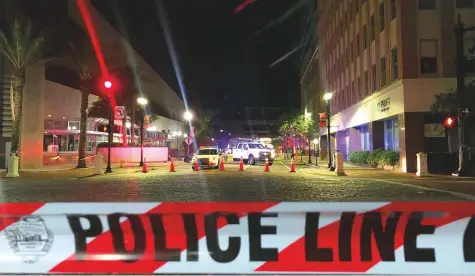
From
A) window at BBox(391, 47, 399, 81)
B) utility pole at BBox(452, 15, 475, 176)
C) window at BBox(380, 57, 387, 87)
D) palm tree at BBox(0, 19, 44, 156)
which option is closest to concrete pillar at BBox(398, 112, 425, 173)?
utility pole at BBox(452, 15, 475, 176)

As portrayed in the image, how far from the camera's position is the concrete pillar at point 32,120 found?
95.0ft

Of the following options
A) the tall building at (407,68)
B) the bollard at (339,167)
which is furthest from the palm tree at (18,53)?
the tall building at (407,68)

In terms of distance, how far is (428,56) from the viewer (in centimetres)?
2433

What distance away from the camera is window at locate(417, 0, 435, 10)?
24328mm

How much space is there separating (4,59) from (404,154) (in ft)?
80.9

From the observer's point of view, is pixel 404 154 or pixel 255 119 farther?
pixel 255 119

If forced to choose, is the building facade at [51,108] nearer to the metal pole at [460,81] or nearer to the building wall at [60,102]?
the building wall at [60,102]

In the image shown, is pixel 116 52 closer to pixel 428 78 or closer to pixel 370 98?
pixel 370 98

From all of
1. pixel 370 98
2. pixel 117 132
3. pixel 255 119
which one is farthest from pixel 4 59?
pixel 255 119

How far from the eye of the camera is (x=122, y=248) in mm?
5105

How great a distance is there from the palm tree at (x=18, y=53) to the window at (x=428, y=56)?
69.2 feet

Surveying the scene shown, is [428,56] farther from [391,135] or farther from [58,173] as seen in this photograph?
[58,173]

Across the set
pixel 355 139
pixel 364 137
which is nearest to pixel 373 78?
pixel 364 137

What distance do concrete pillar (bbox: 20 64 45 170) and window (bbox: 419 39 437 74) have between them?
22.6 metres
